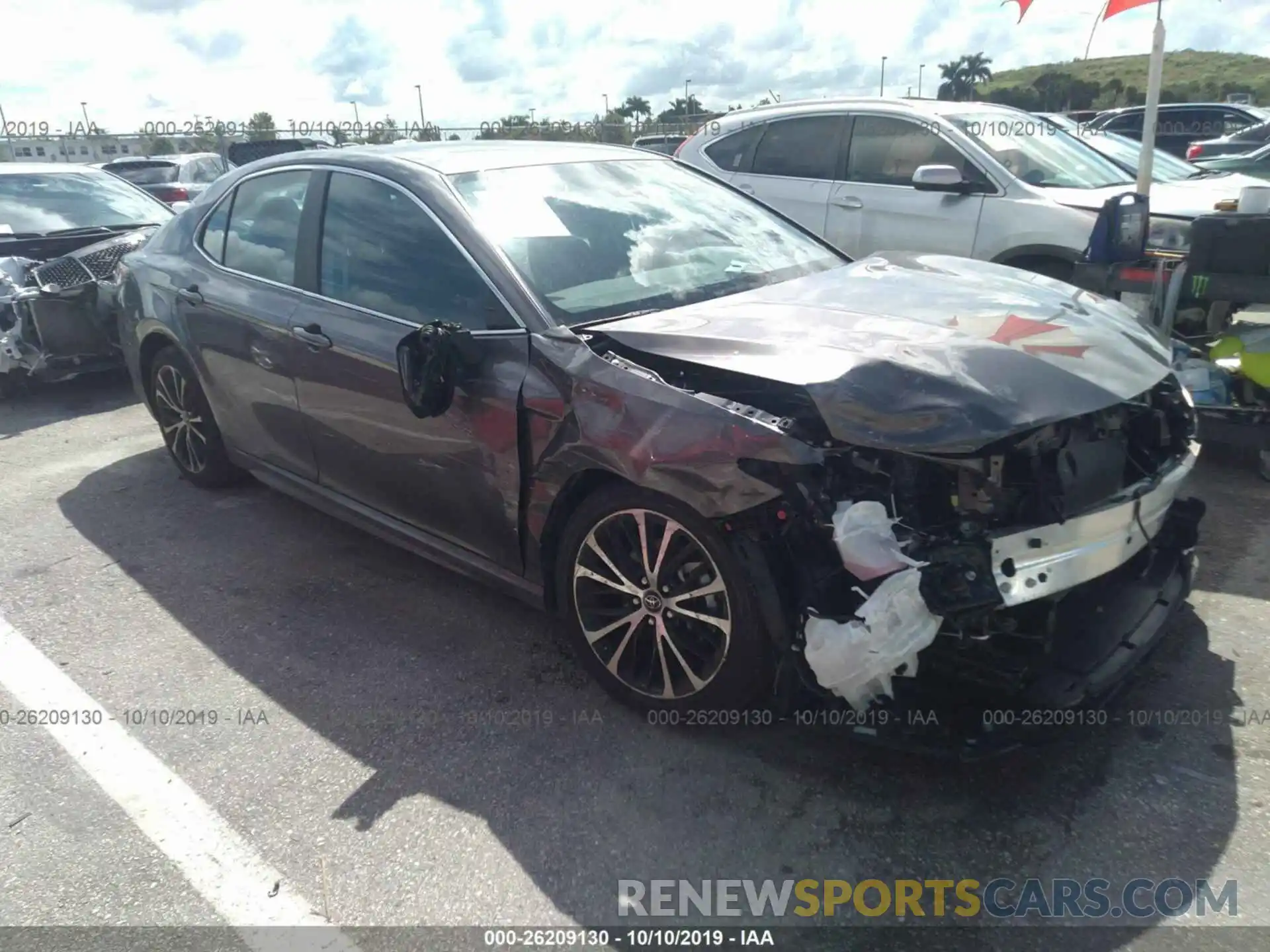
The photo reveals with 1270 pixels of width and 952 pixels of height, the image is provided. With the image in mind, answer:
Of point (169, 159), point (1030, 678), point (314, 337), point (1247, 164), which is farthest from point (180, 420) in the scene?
point (169, 159)

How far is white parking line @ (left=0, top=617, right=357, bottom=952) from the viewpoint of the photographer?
7.82ft

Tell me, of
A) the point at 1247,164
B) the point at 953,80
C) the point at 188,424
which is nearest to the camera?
the point at 188,424

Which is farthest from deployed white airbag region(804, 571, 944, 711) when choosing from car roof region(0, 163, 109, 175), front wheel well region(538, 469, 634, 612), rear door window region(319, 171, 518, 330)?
car roof region(0, 163, 109, 175)

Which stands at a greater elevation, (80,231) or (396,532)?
(80,231)

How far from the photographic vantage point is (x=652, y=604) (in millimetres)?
2914

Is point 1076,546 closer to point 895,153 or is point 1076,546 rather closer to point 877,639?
point 877,639

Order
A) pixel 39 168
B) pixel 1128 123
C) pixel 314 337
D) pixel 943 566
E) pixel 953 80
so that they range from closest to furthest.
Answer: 1. pixel 943 566
2. pixel 314 337
3. pixel 39 168
4. pixel 1128 123
5. pixel 953 80

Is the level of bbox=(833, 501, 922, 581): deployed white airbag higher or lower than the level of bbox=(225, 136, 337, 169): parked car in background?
lower

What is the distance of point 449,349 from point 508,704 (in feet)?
3.91

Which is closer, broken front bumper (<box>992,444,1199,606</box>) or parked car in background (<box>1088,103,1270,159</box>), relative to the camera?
broken front bumper (<box>992,444,1199,606</box>)

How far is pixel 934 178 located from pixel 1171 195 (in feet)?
6.30

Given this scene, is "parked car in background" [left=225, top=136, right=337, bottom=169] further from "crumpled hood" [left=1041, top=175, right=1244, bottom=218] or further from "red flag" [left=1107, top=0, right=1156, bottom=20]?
"crumpled hood" [left=1041, top=175, right=1244, bottom=218]

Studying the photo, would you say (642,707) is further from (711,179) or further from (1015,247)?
(1015,247)

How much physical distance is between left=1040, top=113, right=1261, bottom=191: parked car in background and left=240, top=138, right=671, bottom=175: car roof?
15.7 feet
